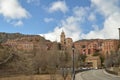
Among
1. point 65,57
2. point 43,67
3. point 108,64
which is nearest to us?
point 43,67

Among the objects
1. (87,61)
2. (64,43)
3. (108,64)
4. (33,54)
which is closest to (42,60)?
(33,54)

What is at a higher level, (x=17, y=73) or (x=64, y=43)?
(x=64, y=43)

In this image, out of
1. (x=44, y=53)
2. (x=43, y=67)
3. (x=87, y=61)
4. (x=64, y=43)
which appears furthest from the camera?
(x=64, y=43)

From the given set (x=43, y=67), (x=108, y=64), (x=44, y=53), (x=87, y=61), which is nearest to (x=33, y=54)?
(x=44, y=53)

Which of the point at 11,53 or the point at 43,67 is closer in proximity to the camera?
the point at 11,53

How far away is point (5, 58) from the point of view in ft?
287

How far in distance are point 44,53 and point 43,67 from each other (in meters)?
8.59

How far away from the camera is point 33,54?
115625 millimetres

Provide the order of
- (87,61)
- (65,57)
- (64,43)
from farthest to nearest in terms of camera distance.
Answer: (64,43) < (87,61) < (65,57)

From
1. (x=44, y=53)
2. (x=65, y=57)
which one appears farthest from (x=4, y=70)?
(x=65, y=57)

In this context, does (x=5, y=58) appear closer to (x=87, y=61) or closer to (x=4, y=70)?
(x=4, y=70)

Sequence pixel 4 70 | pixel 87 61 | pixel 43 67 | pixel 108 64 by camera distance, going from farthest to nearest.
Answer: pixel 87 61 < pixel 108 64 < pixel 43 67 < pixel 4 70

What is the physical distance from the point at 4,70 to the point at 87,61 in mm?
99783

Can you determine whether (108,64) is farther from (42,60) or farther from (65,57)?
(42,60)
